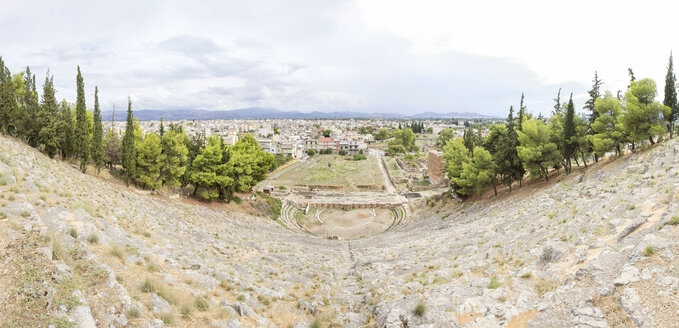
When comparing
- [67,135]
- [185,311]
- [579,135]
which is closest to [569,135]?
[579,135]

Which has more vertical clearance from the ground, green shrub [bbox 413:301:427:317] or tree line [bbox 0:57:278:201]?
tree line [bbox 0:57:278:201]

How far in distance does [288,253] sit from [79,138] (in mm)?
21996

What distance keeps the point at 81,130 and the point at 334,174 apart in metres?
49.9

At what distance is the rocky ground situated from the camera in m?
7.81

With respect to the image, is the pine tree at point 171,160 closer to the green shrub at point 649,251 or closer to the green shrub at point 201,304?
the green shrub at point 201,304

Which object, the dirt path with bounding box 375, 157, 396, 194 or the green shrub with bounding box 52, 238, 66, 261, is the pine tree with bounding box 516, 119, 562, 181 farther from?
the green shrub with bounding box 52, 238, 66, 261

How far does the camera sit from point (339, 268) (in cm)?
2009

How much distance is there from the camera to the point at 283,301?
520 inches

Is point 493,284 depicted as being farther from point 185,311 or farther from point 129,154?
point 129,154

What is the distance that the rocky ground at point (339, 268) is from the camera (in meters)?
7.81

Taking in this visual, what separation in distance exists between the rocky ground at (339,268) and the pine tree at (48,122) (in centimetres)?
896

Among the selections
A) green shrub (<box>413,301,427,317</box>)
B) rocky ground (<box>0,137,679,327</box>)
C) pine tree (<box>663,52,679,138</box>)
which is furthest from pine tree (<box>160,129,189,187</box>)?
pine tree (<box>663,52,679,138</box>)

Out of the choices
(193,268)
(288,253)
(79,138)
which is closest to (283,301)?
(193,268)

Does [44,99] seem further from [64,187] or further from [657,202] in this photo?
[657,202]
